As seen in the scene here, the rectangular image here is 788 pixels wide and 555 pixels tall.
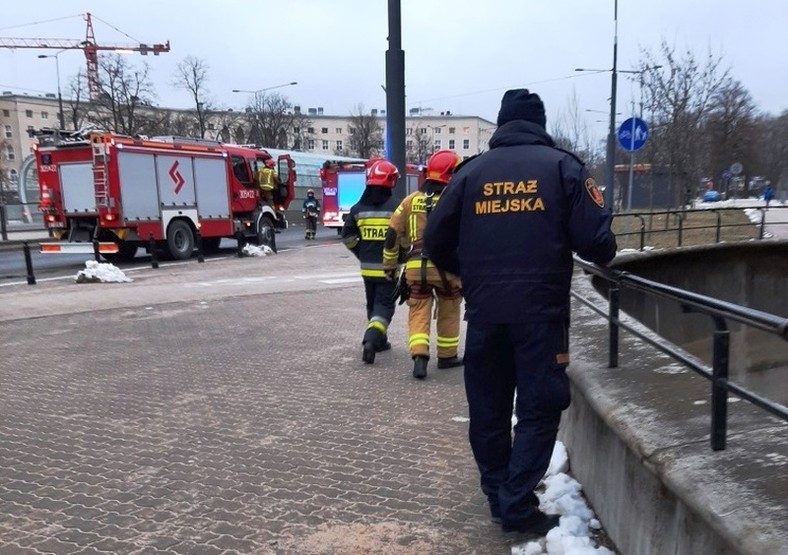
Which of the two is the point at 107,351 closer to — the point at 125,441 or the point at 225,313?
the point at 225,313

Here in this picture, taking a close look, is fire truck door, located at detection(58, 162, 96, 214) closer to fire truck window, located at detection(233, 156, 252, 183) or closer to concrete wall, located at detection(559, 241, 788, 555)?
fire truck window, located at detection(233, 156, 252, 183)

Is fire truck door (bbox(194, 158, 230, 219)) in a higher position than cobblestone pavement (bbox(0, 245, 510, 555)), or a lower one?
higher

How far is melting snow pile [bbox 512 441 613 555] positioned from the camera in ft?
9.95

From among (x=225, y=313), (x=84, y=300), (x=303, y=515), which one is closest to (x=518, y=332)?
(x=303, y=515)

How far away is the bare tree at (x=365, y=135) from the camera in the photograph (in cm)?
7456

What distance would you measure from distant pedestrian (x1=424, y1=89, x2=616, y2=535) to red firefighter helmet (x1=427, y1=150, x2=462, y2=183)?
232 centimetres

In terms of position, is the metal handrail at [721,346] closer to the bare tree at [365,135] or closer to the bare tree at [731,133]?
the bare tree at [731,133]

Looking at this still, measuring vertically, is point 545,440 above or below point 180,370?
above

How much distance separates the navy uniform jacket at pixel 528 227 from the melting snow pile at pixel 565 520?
1024 mm

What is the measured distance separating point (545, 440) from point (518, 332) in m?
0.54

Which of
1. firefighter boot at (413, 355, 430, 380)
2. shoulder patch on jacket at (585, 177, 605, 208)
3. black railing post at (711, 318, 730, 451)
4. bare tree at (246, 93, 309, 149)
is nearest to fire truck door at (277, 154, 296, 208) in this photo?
firefighter boot at (413, 355, 430, 380)

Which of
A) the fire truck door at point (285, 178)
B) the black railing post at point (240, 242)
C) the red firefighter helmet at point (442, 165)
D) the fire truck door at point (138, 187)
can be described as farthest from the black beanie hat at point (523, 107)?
the fire truck door at point (285, 178)

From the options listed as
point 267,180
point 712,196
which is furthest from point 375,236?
point 712,196

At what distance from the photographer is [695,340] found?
1000 cm
